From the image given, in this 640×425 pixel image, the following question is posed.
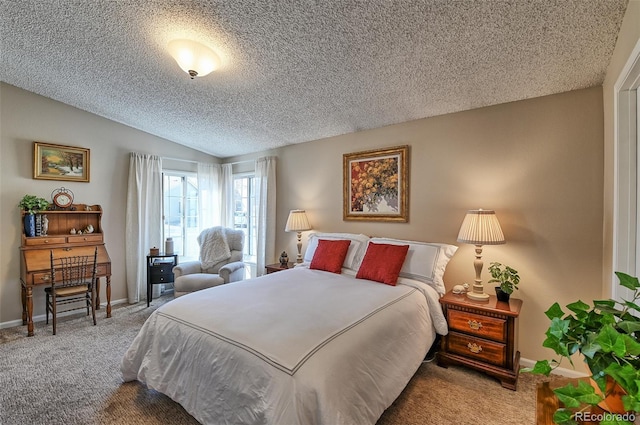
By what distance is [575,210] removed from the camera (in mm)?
2279

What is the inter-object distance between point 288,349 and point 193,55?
215cm

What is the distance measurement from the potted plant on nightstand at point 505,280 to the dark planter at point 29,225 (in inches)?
193

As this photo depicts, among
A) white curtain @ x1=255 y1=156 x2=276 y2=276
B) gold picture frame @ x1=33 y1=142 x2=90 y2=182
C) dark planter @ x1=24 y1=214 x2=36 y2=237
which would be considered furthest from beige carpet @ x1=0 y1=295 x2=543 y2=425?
white curtain @ x1=255 y1=156 x2=276 y2=276

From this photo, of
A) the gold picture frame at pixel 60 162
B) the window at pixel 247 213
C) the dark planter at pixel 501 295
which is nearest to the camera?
the dark planter at pixel 501 295

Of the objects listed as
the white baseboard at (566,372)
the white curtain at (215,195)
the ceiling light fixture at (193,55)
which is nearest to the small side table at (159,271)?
the white curtain at (215,195)

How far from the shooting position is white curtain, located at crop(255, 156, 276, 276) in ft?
14.3

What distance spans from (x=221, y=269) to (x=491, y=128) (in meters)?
3.52

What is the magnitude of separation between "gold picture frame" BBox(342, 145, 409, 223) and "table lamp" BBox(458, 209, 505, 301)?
79 cm

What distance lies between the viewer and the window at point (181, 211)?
4.75 metres

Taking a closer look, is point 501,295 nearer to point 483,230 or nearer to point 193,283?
point 483,230

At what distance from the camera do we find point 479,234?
2.35 metres

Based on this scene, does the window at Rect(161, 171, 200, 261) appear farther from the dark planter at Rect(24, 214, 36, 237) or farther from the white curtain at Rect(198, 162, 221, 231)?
the dark planter at Rect(24, 214, 36, 237)

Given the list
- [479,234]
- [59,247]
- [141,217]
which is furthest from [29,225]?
[479,234]

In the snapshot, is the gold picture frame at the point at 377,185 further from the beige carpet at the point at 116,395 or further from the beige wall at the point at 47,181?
the beige wall at the point at 47,181
